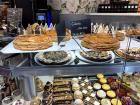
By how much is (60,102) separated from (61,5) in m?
1.89

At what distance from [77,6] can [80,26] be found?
197 centimetres

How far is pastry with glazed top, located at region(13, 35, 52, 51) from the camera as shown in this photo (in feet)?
3.69

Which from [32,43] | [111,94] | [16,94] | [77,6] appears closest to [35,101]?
[16,94]

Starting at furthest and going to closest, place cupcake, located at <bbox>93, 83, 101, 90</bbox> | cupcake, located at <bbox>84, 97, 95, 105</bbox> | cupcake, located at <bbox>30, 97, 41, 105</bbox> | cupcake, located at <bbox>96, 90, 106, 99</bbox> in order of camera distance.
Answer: cupcake, located at <bbox>93, 83, 101, 90</bbox> < cupcake, located at <bbox>96, 90, 106, 99</bbox> < cupcake, located at <bbox>84, 97, 95, 105</bbox> < cupcake, located at <bbox>30, 97, 41, 105</bbox>

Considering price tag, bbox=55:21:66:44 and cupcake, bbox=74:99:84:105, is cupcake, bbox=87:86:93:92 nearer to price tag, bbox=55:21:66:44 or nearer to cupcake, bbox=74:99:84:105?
cupcake, bbox=74:99:84:105

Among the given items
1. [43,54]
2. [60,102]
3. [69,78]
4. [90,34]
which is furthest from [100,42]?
[69,78]

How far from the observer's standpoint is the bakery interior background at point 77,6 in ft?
10.0

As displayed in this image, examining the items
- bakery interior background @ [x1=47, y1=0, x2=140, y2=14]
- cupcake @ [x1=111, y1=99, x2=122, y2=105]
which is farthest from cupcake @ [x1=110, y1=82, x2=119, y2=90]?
bakery interior background @ [x1=47, y1=0, x2=140, y2=14]

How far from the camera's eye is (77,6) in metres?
3.07

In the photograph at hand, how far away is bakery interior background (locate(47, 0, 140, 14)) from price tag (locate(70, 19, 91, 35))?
1.94 metres

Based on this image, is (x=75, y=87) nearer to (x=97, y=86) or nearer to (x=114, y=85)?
(x=97, y=86)

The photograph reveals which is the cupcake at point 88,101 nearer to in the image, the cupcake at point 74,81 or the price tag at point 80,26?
the cupcake at point 74,81

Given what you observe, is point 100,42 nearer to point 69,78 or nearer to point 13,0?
point 69,78

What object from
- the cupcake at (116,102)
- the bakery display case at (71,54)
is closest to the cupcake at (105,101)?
the cupcake at (116,102)
